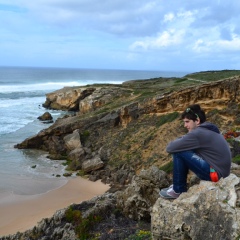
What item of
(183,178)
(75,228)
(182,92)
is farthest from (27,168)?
(183,178)

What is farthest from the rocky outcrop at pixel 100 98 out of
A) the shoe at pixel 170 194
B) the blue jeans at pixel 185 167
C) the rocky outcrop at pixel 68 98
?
the blue jeans at pixel 185 167

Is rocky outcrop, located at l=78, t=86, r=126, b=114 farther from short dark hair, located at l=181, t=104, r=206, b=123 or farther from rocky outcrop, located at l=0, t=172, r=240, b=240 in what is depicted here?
short dark hair, located at l=181, t=104, r=206, b=123

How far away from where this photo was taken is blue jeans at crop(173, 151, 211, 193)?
7.33m

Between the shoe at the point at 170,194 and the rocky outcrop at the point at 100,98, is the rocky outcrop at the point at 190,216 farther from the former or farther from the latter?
the rocky outcrop at the point at 100,98

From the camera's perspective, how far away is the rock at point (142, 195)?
35.2 feet

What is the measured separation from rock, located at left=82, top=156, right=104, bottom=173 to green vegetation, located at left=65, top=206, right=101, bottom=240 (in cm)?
1655

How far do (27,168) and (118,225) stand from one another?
2092cm

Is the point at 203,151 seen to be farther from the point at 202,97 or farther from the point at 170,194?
the point at 202,97

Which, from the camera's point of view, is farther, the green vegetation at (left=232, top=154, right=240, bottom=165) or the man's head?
the green vegetation at (left=232, top=154, right=240, bottom=165)

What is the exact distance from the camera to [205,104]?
29656mm

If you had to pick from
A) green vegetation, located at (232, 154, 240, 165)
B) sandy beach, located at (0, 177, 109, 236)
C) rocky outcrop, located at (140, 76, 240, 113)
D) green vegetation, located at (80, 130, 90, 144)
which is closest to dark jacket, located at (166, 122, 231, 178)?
green vegetation, located at (232, 154, 240, 165)

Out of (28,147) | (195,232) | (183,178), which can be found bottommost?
(28,147)

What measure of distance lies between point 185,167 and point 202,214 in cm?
113

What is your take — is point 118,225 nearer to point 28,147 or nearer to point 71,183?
point 71,183
